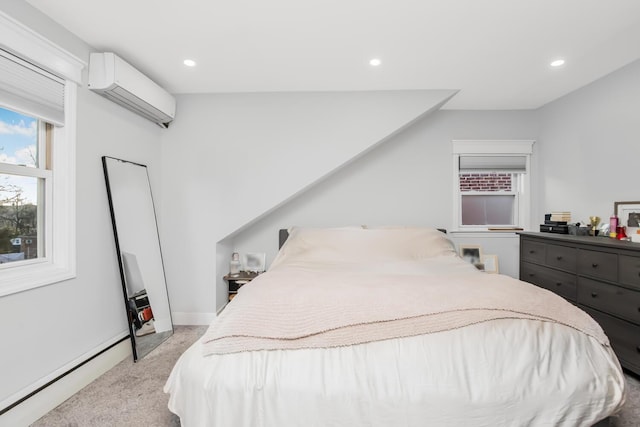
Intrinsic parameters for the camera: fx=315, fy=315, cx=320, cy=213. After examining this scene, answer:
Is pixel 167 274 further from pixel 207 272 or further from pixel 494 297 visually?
pixel 494 297

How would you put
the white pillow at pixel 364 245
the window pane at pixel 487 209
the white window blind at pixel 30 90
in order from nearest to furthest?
the white window blind at pixel 30 90 → the white pillow at pixel 364 245 → the window pane at pixel 487 209

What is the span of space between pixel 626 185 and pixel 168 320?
4.11 meters

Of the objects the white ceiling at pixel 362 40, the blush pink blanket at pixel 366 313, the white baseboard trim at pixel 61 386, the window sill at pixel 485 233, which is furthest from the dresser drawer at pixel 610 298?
the white baseboard trim at pixel 61 386

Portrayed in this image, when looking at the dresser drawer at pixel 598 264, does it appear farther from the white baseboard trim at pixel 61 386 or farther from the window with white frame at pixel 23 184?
the window with white frame at pixel 23 184

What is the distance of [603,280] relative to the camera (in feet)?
7.47

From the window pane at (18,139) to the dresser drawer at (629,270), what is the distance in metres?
3.92

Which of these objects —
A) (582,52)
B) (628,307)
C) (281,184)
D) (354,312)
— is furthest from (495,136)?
(354,312)

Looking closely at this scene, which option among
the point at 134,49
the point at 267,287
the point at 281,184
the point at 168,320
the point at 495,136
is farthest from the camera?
the point at 495,136

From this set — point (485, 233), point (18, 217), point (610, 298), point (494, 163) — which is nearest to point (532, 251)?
point (485, 233)

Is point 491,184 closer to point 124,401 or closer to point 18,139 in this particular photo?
point 124,401

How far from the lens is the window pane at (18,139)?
1844mm

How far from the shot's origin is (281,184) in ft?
10.3

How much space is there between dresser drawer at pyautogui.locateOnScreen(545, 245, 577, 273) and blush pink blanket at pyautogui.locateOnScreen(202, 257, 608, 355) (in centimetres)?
122

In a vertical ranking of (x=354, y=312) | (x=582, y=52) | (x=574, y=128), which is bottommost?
(x=354, y=312)
